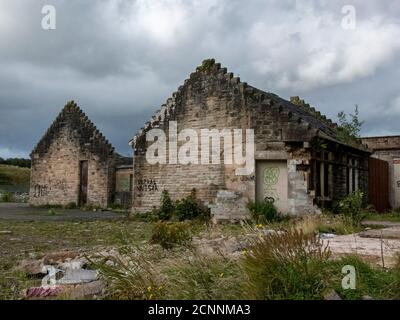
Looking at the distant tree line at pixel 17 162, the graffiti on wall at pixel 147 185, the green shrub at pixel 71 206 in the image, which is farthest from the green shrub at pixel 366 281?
the distant tree line at pixel 17 162

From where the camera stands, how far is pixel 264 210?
1587cm

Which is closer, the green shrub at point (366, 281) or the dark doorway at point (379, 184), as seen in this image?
the green shrub at point (366, 281)

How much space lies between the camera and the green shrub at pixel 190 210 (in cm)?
1744

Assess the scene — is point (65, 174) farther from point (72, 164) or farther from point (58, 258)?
point (58, 258)

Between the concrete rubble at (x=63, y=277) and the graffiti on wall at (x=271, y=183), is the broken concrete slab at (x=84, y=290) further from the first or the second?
the graffiti on wall at (x=271, y=183)

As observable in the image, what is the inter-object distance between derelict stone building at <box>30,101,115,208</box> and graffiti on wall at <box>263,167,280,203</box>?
11281 mm

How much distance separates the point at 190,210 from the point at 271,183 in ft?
10.5

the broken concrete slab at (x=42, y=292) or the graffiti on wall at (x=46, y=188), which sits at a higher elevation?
the graffiti on wall at (x=46, y=188)

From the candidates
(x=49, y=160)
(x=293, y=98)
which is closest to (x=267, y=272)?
(x=293, y=98)
